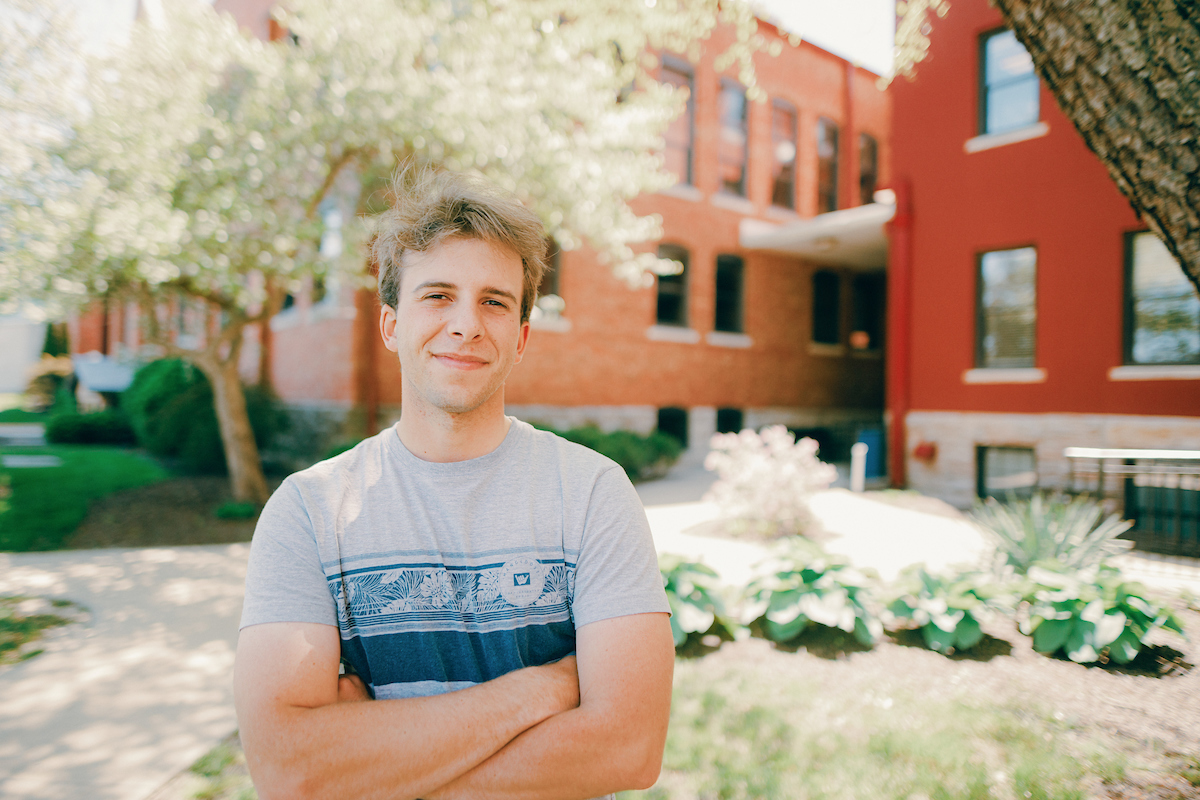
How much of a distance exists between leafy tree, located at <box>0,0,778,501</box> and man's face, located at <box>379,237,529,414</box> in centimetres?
569

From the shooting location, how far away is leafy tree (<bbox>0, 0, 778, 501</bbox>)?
23.6ft

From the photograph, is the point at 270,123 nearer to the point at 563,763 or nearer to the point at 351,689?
the point at 351,689

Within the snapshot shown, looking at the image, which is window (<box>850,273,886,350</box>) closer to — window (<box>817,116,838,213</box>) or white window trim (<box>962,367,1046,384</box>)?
window (<box>817,116,838,213</box>)

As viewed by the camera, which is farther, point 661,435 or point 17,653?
point 661,435

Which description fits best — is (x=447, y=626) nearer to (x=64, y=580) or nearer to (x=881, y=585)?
(x=881, y=585)

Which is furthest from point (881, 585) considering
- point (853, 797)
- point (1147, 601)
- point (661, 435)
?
point (661, 435)

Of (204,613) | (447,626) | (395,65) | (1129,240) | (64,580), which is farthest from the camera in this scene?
(1129,240)

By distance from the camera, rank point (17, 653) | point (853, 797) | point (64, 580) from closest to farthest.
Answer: point (853, 797) → point (17, 653) → point (64, 580)

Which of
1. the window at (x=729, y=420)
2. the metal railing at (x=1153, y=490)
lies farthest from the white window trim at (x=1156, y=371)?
the window at (x=729, y=420)

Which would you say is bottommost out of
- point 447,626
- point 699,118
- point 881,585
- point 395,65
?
point 881,585

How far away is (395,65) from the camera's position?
798cm

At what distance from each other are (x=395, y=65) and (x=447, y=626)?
7.90m

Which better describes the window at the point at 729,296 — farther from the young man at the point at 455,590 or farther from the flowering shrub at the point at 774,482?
the young man at the point at 455,590

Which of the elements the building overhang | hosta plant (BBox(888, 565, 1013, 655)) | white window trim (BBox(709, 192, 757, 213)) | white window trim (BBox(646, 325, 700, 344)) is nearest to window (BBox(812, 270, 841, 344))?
the building overhang
